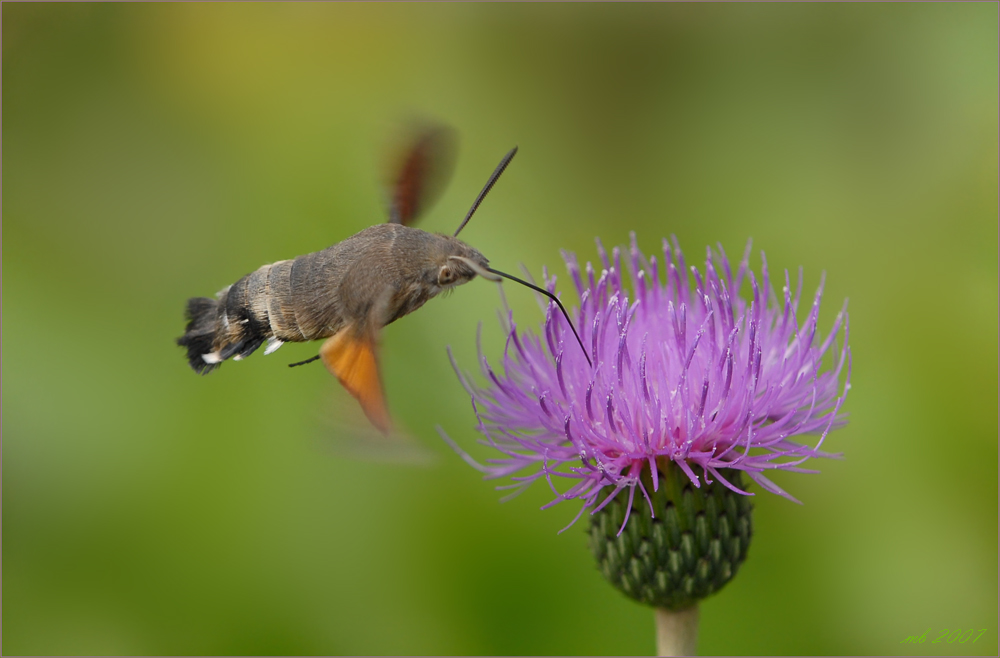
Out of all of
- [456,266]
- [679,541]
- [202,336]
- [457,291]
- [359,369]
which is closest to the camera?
[359,369]

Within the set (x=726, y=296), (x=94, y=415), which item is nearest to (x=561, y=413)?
(x=726, y=296)

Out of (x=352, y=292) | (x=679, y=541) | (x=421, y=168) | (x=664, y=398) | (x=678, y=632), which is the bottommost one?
(x=678, y=632)

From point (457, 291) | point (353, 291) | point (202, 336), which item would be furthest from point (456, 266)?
point (457, 291)

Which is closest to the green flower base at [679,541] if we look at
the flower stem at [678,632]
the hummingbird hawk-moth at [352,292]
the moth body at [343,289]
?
the flower stem at [678,632]

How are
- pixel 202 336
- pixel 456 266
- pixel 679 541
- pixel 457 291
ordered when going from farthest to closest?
pixel 457 291 → pixel 202 336 → pixel 679 541 → pixel 456 266

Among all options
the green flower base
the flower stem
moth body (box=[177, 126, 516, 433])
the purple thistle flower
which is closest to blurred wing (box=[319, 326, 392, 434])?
moth body (box=[177, 126, 516, 433])

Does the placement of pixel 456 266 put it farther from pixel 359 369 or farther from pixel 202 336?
pixel 202 336

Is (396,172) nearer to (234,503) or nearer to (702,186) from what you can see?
(234,503)

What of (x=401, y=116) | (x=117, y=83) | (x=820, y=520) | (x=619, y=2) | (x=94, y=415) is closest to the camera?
(x=401, y=116)
